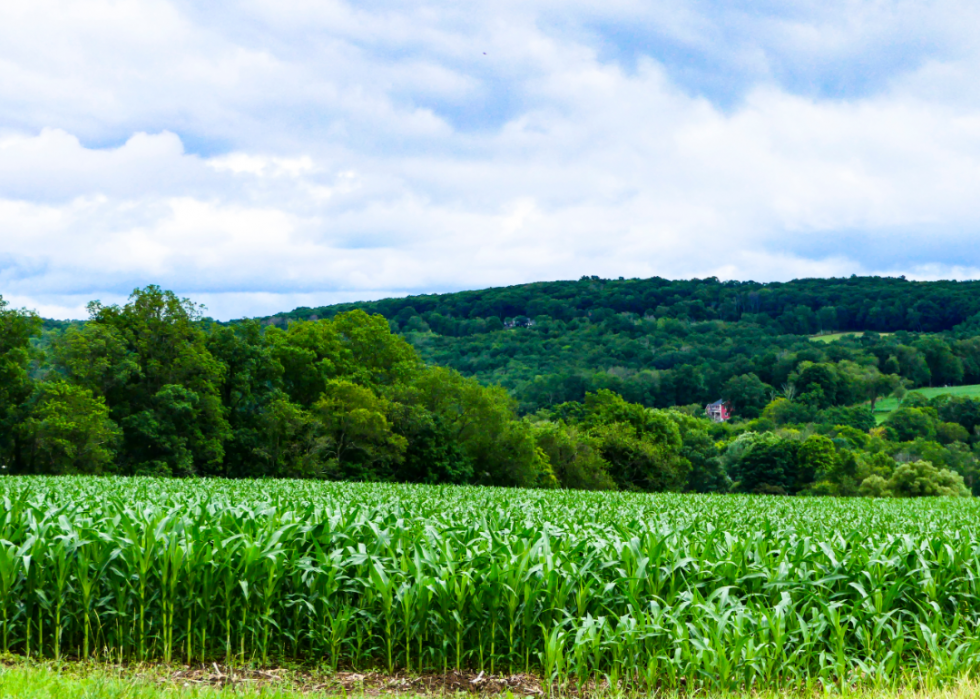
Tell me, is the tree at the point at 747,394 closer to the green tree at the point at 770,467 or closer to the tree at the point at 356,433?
the green tree at the point at 770,467

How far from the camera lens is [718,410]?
10456 centimetres

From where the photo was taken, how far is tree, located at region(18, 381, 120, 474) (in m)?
38.8

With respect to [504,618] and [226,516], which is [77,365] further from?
[504,618]

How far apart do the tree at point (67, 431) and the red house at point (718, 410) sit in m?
80.4

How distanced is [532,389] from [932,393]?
187ft

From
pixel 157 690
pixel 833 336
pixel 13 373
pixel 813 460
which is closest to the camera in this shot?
pixel 157 690

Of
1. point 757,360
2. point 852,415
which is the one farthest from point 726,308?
point 852,415

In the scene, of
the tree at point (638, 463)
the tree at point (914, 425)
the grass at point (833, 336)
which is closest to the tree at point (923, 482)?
the tree at point (638, 463)

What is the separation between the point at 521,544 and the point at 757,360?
347 feet

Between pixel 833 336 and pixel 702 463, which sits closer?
pixel 702 463

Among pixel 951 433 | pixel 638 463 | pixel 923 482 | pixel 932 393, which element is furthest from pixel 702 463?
pixel 932 393

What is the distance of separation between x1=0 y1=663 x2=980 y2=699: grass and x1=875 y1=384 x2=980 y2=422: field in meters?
104

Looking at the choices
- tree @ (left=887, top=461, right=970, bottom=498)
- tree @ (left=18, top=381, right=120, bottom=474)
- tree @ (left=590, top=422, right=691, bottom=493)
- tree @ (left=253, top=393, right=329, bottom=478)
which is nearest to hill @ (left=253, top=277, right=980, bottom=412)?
tree @ (left=590, top=422, right=691, bottom=493)

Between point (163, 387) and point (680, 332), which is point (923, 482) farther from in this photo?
point (680, 332)
